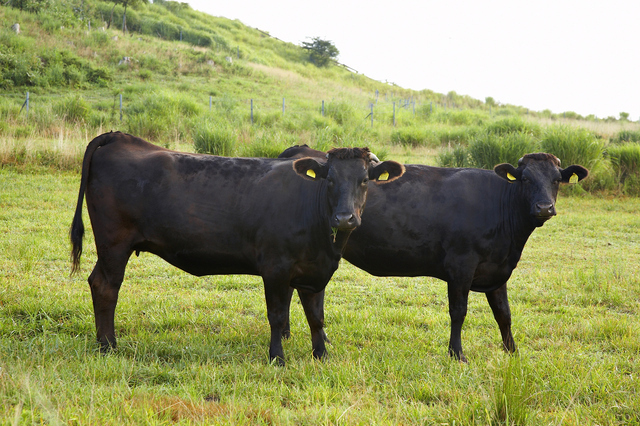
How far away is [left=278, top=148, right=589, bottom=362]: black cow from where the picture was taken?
15.3ft

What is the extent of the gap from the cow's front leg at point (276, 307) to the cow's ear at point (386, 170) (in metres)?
1.12

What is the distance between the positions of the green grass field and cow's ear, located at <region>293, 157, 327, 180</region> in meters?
1.46

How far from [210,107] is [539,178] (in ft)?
72.3

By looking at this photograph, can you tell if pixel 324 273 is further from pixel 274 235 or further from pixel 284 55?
pixel 284 55

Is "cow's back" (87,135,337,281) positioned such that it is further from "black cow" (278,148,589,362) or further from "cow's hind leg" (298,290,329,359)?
"black cow" (278,148,589,362)

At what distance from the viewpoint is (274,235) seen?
14.2 feet

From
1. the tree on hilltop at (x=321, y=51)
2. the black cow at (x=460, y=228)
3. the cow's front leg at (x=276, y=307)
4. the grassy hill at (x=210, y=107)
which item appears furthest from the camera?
the tree on hilltop at (x=321, y=51)

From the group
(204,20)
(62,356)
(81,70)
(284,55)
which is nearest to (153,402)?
(62,356)

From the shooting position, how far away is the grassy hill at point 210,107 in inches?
567

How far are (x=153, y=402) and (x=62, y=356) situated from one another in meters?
1.26

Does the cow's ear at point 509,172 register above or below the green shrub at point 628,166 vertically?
below

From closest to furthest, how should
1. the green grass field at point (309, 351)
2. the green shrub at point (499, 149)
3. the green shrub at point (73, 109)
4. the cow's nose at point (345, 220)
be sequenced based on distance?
the green grass field at point (309, 351) → the cow's nose at point (345, 220) → the green shrub at point (499, 149) → the green shrub at point (73, 109)

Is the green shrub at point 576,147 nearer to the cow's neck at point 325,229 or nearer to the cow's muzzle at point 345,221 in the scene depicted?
the cow's neck at point 325,229

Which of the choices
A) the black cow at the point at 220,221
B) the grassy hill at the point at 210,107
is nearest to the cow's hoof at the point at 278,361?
the black cow at the point at 220,221
